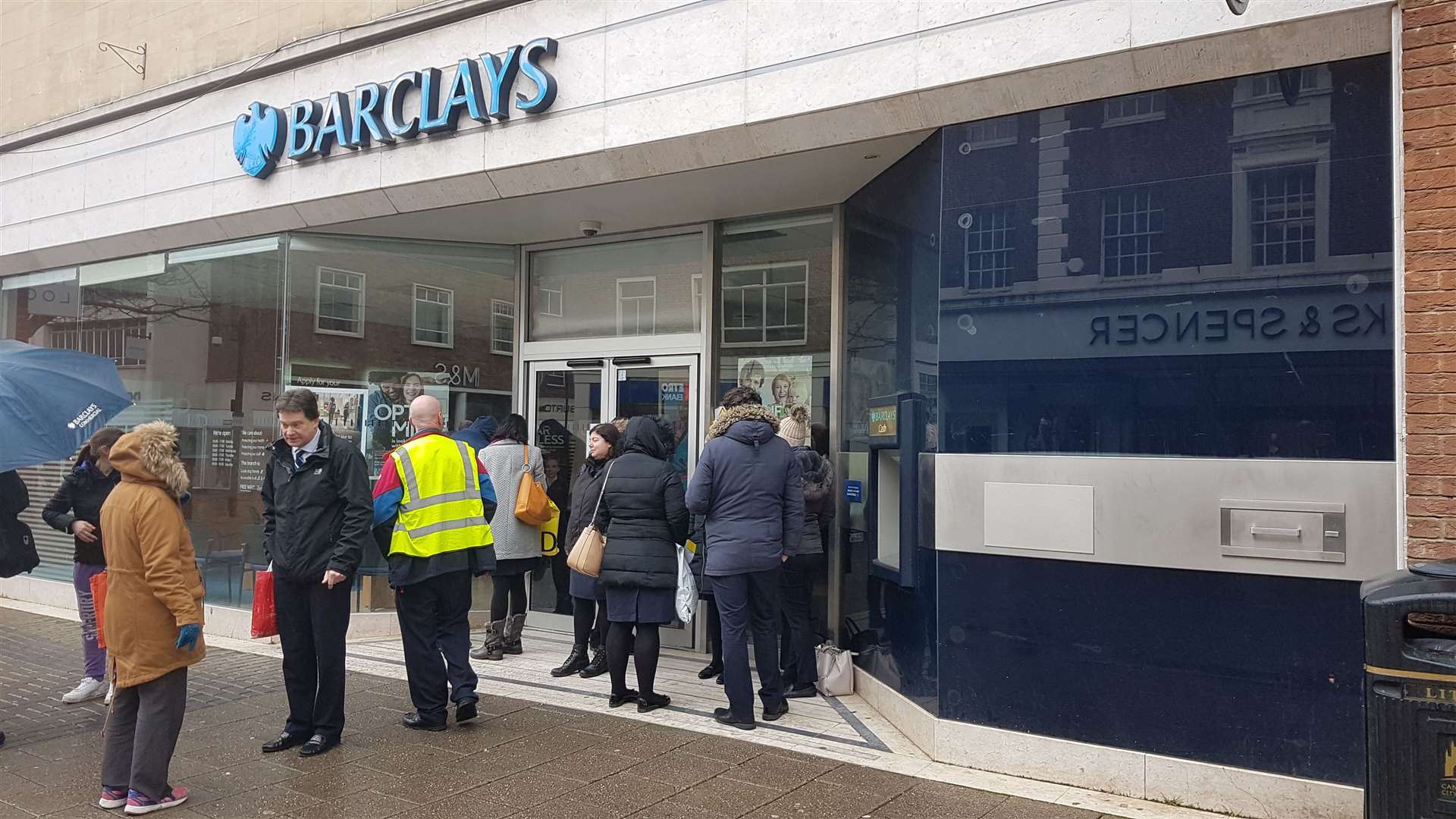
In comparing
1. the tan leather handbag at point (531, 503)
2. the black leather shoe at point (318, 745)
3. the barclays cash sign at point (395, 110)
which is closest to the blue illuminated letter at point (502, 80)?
the barclays cash sign at point (395, 110)

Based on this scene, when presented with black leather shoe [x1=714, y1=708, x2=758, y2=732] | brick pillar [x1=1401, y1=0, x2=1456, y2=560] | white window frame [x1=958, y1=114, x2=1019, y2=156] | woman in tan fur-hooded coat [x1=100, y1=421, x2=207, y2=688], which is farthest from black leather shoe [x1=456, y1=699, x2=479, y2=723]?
brick pillar [x1=1401, y1=0, x2=1456, y2=560]

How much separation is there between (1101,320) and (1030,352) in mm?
370

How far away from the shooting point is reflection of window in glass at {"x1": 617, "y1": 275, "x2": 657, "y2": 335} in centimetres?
841

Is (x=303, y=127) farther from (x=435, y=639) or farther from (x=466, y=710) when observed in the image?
(x=466, y=710)

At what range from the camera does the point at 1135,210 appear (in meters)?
4.84

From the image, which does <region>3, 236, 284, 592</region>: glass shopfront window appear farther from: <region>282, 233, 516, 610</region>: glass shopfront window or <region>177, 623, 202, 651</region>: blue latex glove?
<region>177, 623, 202, 651</region>: blue latex glove

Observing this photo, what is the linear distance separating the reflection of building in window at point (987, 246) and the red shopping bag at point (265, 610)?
4029 millimetres

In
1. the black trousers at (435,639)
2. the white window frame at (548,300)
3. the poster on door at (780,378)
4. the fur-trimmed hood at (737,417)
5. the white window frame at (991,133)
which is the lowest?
the black trousers at (435,639)

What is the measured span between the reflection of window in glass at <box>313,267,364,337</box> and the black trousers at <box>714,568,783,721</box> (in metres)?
4.83

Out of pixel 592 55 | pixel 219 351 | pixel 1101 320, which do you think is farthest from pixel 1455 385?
pixel 219 351

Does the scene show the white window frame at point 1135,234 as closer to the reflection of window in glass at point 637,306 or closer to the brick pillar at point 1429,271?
the brick pillar at point 1429,271

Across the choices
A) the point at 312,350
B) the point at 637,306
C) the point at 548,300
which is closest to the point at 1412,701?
the point at 637,306

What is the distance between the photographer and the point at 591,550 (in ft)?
20.1

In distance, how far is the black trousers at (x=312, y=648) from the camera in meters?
5.25
